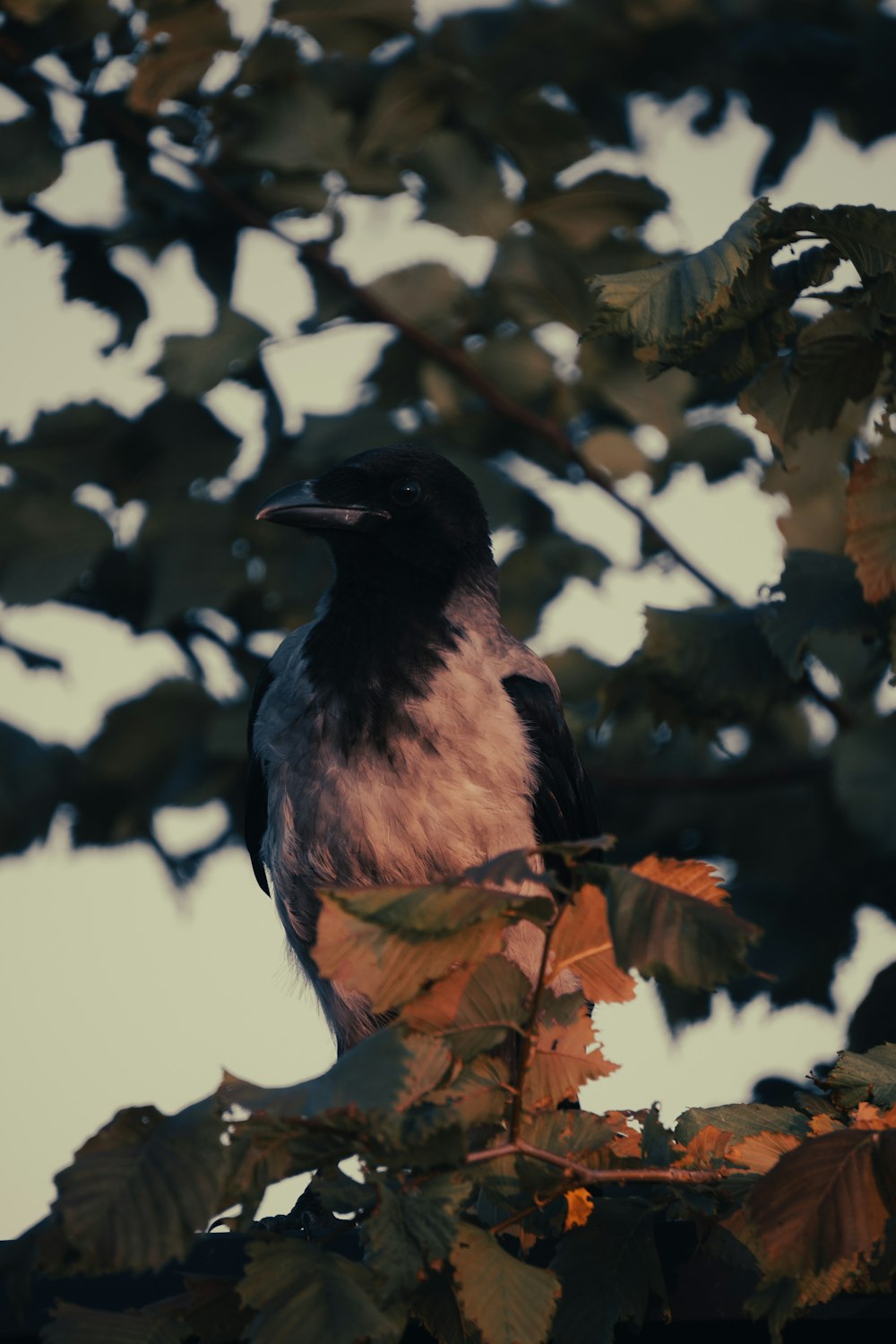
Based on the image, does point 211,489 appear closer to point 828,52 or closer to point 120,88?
point 120,88

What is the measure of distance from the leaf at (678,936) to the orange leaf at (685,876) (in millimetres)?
30

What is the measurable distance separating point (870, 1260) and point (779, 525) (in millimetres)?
2299

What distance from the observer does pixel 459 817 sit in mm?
3932

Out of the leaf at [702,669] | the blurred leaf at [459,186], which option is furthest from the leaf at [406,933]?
the blurred leaf at [459,186]

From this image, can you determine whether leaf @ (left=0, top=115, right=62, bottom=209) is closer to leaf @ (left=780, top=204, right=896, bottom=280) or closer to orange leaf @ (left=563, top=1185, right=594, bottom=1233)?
leaf @ (left=780, top=204, right=896, bottom=280)

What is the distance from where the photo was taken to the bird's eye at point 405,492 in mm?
4543

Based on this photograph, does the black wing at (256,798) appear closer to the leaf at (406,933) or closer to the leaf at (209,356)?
the leaf at (209,356)

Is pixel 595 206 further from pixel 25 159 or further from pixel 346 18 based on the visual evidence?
pixel 25 159

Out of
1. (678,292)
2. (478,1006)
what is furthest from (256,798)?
(478,1006)

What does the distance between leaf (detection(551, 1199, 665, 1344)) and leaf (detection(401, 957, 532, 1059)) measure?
14.0 inches

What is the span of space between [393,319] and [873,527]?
9.51 feet

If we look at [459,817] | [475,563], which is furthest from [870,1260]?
[475,563]

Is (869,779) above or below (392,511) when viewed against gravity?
below

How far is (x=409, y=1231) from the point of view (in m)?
1.54
